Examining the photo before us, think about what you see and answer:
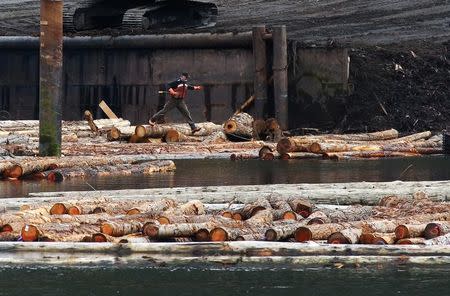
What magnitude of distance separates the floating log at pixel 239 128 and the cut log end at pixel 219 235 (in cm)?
1699

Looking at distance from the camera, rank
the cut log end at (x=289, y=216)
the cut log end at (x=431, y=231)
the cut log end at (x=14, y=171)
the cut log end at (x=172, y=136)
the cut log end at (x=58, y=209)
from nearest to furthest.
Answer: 1. the cut log end at (x=431, y=231)
2. the cut log end at (x=289, y=216)
3. the cut log end at (x=58, y=209)
4. the cut log end at (x=14, y=171)
5. the cut log end at (x=172, y=136)

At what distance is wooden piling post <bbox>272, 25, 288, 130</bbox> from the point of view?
3344 cm

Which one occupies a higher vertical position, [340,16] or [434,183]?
[340,16]

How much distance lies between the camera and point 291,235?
13.4 metres

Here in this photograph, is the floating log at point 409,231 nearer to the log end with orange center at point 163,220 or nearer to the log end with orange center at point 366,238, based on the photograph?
the log end with orange center at point 366,238

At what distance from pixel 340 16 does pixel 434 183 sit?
78.7 feet

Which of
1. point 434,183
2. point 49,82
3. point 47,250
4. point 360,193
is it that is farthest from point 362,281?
point 49,82

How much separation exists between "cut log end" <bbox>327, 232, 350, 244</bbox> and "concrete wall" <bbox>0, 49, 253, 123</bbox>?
21748 millimetres

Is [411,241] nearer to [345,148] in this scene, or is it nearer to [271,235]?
[271,235]

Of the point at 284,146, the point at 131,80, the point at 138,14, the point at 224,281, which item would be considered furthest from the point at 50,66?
→ the point at 138,14

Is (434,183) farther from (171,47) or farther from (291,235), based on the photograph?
(171,47)

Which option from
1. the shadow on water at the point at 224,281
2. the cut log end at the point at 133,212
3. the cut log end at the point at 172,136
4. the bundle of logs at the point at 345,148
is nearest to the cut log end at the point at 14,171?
the bundle of logs at the point at 345,148

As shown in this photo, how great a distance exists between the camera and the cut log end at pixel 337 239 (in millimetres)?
13023

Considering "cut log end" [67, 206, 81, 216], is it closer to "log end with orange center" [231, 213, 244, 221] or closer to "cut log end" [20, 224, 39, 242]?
"cut log end" [20, 224, 39, 242]
